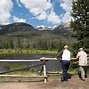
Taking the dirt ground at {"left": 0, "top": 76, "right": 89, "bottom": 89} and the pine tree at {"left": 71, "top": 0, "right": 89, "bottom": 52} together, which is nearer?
the dirt ground at {"left": 0, "top": 76, "right": 89, "bottom": 89}

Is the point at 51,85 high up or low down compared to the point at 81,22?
down

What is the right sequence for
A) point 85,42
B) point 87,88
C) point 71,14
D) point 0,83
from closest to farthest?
point 87,88 → point 0,83 → point 85,42 → point 71,14

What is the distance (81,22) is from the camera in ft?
111

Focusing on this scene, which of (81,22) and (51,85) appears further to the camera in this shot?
(81,22)

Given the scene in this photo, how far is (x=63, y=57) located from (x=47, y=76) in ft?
5.93

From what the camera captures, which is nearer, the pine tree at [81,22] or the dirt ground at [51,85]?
the dirt ground at [51,85]

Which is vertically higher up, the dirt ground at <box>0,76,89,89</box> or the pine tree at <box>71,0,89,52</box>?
the pine tree at <box>71,0,89,52</box>

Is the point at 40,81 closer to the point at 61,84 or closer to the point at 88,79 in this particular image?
the point at 61,84

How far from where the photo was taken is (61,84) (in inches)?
693

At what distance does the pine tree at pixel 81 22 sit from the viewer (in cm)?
3246

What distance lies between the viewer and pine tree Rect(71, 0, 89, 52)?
32.5 meters

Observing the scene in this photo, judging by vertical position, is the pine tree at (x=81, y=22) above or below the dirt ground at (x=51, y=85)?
above

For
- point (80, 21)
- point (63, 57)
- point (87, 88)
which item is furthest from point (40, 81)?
point (80, 21)

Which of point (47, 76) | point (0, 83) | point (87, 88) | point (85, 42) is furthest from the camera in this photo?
point (85, 42)
